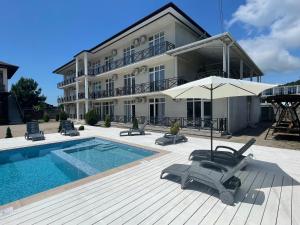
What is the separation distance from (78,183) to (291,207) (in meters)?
4.64

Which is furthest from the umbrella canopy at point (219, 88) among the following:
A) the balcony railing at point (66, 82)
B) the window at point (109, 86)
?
the balcony railing at point (66, 82)

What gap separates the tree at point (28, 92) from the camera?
120 feet

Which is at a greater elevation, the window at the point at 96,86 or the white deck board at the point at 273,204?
the window at the point at 96,86

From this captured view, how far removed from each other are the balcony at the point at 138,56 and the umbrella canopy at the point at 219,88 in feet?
34.7

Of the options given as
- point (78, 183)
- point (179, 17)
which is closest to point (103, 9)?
point (179, 17)

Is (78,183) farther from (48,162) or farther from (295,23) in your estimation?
(295,23)

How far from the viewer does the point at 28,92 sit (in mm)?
37000

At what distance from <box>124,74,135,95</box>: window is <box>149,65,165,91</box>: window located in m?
2.70

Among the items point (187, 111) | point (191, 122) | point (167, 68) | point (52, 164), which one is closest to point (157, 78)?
point (167, 68)

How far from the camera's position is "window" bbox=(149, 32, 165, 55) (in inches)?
655

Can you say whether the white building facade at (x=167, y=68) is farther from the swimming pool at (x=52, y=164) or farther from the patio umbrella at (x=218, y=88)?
the swimming pool at (x=52, y=164)

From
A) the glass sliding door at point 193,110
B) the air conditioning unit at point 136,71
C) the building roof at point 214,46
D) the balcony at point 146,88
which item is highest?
the building roof at point 214,46

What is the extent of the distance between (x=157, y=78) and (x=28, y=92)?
3191cm

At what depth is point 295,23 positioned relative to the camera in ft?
37.2
